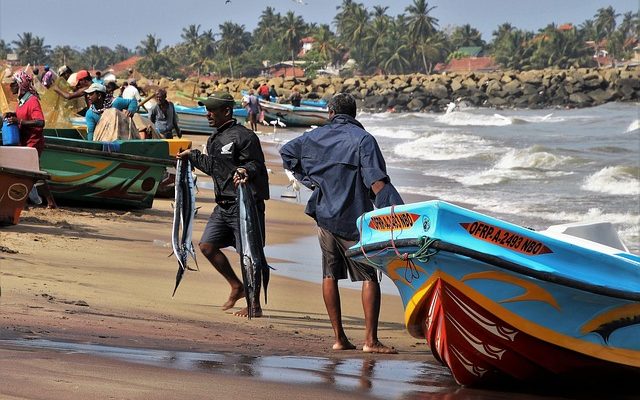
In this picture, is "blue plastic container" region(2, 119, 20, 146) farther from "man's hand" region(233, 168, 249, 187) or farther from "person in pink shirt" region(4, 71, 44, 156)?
"man's hand" region(233, 168, 249, 187)

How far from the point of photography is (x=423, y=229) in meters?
6.07

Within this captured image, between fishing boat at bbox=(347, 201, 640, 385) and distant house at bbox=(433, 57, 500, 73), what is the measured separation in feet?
460

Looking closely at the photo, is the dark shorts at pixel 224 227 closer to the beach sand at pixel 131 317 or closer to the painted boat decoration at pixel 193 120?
the beach sand at pixel 131 317

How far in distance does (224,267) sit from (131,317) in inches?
51.0

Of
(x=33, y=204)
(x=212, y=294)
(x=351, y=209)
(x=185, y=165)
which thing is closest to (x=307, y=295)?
(x=212, y=294)

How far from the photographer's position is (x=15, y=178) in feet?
37.7

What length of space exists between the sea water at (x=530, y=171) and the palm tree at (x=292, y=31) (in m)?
102

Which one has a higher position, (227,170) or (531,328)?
(227,170)

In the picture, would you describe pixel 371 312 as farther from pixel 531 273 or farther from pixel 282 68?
pixel 282 68

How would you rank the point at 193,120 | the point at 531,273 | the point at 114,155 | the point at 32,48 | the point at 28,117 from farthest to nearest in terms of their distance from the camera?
1. the point at 32,48
2. the point at 193,120
3. the point at 114,155
4. the point at 28,117
5. the point at 531,273

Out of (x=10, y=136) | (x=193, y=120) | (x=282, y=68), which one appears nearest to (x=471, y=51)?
(x=282, y=68)

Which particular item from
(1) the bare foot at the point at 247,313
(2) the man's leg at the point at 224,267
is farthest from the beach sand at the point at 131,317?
(2) the man's leg at the point at 224,267

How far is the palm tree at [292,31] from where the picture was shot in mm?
153375

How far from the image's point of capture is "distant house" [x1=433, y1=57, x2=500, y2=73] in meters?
147
